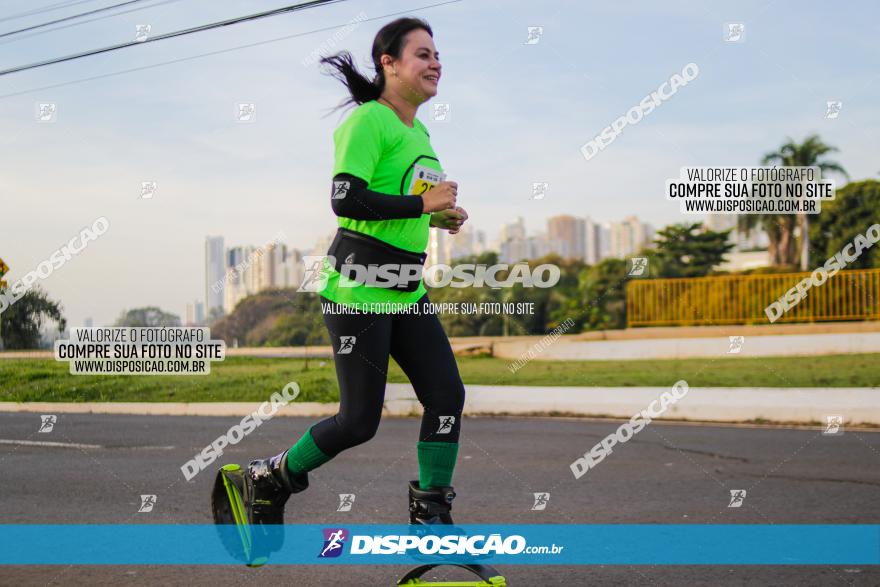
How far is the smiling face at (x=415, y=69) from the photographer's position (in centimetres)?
330

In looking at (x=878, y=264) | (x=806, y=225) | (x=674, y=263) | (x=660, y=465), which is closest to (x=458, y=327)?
(x=674, y=263)

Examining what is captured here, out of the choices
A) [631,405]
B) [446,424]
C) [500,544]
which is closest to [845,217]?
[631,405]

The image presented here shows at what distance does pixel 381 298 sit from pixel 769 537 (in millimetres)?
2619

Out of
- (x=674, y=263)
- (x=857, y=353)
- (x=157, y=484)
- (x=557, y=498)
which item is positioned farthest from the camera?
(x=674, y=263)

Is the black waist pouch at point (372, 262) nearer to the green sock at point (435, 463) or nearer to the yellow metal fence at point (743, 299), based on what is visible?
Result: the green sock at point (435, 463)

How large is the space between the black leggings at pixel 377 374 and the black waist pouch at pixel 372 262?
12cm

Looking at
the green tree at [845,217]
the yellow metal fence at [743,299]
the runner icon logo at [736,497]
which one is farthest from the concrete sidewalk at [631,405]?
the green tree at [845,217]

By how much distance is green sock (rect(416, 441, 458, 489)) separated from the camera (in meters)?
3.19

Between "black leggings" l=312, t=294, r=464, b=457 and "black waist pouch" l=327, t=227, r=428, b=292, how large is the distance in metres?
0.12

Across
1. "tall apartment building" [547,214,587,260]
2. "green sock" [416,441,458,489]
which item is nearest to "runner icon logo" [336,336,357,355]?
"green sock" [416,441,458,489]

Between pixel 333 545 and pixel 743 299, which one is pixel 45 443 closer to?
pixel 333 545

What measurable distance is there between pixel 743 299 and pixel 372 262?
22064 millimetres

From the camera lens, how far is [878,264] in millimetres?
24469

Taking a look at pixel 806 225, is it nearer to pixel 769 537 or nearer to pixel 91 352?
pixel 91 352
